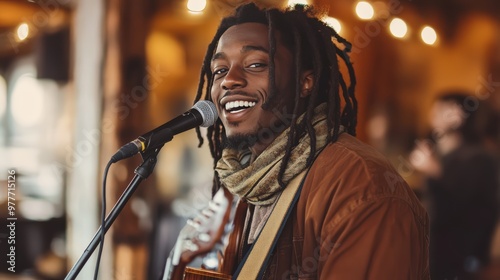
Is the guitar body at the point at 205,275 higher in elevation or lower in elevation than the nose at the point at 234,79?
lower

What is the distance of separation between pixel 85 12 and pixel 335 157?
1753mm

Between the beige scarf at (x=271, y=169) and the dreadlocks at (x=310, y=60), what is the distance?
0.02 meters

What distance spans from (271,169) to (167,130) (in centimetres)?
36

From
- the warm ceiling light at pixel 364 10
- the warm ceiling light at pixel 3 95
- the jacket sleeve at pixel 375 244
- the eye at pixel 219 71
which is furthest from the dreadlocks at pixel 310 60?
the warm ceiling light at pixel 3 95

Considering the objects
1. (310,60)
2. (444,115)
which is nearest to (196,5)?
(444,115)

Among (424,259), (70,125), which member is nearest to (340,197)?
(424,259)

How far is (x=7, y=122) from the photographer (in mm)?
2633

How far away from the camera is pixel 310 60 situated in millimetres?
1706

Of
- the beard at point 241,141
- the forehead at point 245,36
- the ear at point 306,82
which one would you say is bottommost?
the beard at point 241,141

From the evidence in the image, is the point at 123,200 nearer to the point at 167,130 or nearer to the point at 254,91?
the point at 167,130

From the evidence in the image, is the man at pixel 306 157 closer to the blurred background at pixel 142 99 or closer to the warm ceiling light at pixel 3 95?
the blurred background at pixel 142 99

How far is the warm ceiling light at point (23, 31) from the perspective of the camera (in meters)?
2.71

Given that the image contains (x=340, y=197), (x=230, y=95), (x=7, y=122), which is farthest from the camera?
(x=7, y=122)

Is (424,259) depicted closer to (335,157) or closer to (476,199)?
(335,157)
